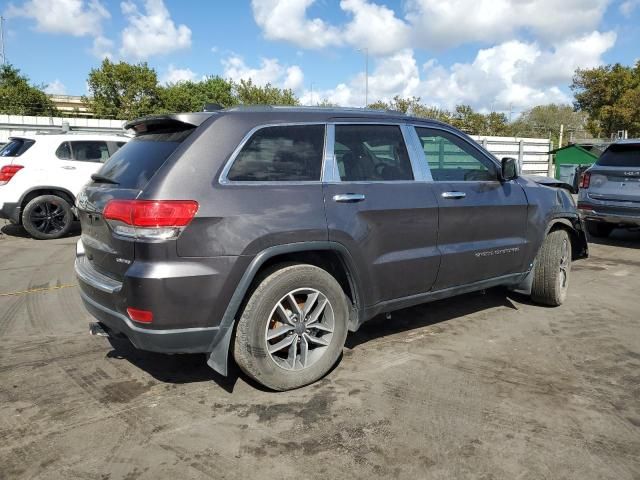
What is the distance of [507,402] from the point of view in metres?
3.27

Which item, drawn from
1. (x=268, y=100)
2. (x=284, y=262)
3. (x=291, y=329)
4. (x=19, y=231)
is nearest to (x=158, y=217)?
(x=284, y=262)

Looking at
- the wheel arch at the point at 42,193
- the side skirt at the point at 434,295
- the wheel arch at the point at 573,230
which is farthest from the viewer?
the wheel arch at the point at 42,193

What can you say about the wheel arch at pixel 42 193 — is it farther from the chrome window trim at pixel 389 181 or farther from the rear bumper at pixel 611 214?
the rear bumper at pixel 611 214

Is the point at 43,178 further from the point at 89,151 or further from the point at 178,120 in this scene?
the point at 178,120

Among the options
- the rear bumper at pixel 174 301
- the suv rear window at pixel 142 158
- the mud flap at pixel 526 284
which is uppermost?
the suv rear window at pixel 142 158

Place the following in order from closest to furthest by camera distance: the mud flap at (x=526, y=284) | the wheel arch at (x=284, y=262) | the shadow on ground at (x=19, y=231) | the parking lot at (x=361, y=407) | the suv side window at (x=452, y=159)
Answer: the parking lot at (x=361, y=407) < the wheel arch at (x=284, y=262) < the suv side window at (x=452, y=159) < the mud flap at (x=526, y=284) < the shadow on ground at (x=19, y=231)

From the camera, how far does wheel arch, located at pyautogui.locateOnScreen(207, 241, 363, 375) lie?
305 centimetres

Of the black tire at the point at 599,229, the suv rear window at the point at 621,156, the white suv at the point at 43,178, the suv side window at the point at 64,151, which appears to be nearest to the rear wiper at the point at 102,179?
the white suv at the point at 43,178

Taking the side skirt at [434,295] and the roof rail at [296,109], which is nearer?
the roof rail at [296,109]

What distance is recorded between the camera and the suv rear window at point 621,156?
8.42 metres

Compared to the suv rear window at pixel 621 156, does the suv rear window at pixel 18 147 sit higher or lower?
higher

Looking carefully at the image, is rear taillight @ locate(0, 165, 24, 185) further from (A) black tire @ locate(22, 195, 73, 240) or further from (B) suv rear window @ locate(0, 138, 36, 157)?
(A) black tire @ locate(22, 195, 73, 240)

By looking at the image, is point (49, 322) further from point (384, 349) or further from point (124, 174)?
point (384, 349)

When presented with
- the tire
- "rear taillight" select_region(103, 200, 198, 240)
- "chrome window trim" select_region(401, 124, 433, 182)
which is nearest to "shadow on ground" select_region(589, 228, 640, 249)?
"chrome window trim" select_region(401, 124, 433, 182)
